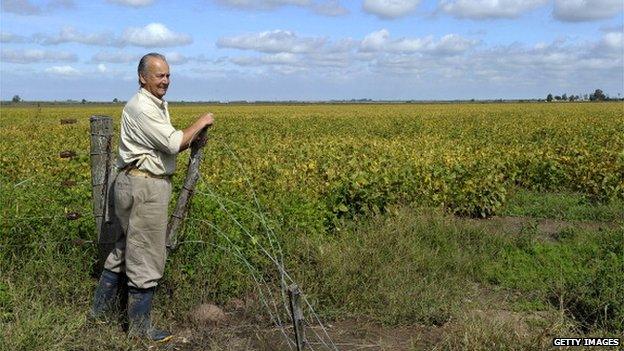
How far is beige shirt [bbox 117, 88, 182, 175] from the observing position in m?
4.10

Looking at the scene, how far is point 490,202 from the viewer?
29.7 feet

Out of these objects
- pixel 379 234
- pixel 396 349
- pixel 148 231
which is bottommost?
pixel 396 349

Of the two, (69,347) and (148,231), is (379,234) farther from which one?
(69,347)

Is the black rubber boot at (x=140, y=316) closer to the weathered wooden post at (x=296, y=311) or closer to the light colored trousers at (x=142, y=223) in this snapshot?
the light colored trousers at (x=142, y=223)

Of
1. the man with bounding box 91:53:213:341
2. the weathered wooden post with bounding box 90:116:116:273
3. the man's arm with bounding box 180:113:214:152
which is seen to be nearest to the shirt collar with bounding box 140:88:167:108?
the man with bounding box 91:53:213:341

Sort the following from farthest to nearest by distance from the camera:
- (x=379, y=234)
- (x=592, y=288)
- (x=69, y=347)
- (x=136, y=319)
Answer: (x=379, y=234) < (x=592, y=288) < (x=136, y=319) < (x=69, y=347)

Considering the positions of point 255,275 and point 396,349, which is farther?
point 255,275

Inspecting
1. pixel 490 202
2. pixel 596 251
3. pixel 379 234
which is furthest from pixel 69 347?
pixel 490 202

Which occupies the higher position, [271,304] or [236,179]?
[236,179]

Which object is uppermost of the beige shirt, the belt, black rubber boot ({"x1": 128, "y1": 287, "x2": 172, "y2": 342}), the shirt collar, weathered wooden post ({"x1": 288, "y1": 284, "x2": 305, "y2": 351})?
the shirt collar

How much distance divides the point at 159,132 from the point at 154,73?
43 cm

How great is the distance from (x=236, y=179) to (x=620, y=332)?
5.26 m

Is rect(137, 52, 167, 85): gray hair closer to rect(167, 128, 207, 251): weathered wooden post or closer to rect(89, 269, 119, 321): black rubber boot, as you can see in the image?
rect(167, 128, 207, 251): weathered wooden post
